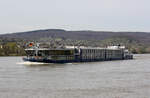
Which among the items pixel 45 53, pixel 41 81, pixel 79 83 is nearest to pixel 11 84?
pixel 41 81

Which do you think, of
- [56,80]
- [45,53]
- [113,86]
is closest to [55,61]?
[45,53]

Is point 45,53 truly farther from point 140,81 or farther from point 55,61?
point 140,81

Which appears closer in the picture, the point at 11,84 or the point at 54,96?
the point at 54,96

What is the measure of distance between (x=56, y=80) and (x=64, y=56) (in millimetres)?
45589

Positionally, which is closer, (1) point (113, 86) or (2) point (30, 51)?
(1) point (113, 86)

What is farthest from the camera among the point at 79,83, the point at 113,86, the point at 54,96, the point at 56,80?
the point at 56,80

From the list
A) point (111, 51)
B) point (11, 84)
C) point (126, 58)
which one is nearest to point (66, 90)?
point (11, 84)

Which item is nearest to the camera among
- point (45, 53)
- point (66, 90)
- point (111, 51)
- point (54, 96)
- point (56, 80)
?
point (54, 96)

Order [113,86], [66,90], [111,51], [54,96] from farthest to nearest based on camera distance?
[111,51], [113,86], [66,90], [54,96]

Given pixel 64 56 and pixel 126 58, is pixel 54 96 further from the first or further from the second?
pixel 126 58

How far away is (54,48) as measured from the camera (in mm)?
101000

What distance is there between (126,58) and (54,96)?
106612 millimetres

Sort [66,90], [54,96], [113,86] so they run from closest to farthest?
1. [54,96]
2. [66,90]
3. [113,86]

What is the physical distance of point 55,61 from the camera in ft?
324
